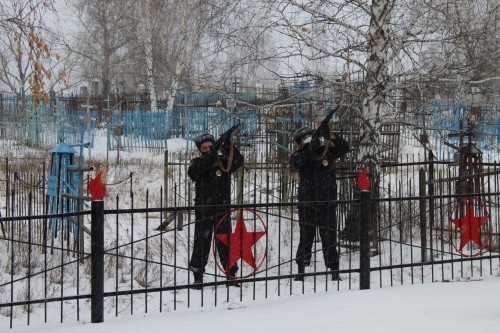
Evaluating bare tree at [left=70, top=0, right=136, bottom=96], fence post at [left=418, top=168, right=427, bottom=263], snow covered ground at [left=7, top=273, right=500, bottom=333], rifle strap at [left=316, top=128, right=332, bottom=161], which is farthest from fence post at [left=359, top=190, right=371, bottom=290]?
bare tree at [left=70, top=0, right=136, bottom=96]

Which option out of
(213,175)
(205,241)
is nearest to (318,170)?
(213,175)

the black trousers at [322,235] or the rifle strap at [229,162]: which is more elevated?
the rifle strap at [229,162]

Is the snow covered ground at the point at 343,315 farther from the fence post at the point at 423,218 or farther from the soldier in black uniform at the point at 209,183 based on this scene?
the fence post at the point at 423,218

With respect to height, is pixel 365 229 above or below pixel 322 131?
below

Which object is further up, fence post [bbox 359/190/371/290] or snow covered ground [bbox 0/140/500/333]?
fence post [bbox 359/190/371/290]

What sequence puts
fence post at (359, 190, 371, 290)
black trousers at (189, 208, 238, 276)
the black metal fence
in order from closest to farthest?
the black metal fence → fence post at (359, 190, 371, 290) → black trousers at (189, 208, 238, 276)

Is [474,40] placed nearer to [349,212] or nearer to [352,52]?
[352,52]

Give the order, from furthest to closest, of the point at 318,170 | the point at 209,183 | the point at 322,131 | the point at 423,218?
1. the point at 423,218
2. the point at 318,170
3. the point at 322,131
4. the point at 209,183

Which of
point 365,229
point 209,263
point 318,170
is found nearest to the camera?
point 365,229

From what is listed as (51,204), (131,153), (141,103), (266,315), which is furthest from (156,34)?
(266,315)

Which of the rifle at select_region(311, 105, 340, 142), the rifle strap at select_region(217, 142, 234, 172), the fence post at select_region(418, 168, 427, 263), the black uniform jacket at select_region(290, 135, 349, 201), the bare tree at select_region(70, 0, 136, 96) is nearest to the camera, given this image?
the rifle strap at select_region(217, 142, 234, 172)

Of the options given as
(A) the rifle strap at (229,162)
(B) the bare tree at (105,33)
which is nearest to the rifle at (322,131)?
(A) the rifle strap at (229,162)

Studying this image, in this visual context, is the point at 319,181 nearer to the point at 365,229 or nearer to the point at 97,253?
the point at 365,229

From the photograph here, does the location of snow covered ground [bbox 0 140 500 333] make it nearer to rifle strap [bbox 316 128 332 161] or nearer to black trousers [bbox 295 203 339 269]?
black trousers [bbox 295 203 339 269]
